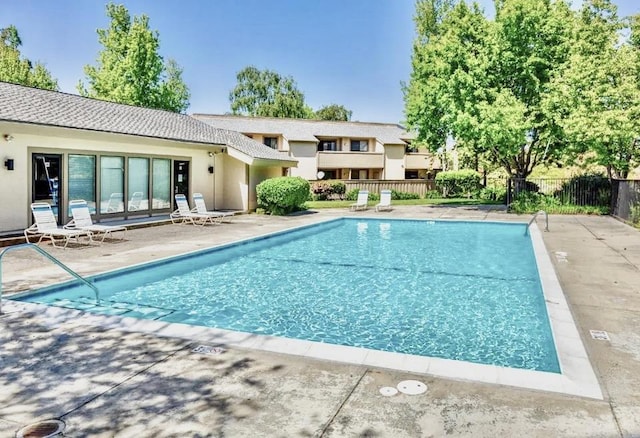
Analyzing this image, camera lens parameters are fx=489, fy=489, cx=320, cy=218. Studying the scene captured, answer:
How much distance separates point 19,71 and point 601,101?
1742 inches

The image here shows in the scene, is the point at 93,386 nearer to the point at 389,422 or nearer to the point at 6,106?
the point at 389,422

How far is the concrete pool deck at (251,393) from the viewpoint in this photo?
3738 mm

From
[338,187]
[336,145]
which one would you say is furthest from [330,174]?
[338,187]

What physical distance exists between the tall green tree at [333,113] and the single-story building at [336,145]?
917 inches

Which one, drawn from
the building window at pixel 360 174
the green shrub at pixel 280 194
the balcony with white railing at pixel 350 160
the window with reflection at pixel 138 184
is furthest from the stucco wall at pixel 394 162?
the window with reflection at pixel 138 184

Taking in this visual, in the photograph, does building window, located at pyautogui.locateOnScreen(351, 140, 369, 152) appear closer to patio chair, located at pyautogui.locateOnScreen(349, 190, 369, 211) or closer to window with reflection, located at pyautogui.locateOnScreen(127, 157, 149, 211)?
patio chair, located at pyautogui.locateOnScreen(349, 190, 369, 211)

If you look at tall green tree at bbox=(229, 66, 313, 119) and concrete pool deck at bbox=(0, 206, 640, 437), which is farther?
tall green tree at bbox=(229, 66, 313, 119)

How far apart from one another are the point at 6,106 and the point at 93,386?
42.2 feet

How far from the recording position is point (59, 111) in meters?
16.1

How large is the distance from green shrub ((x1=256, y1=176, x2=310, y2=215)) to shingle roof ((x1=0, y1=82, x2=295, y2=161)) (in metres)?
1.58

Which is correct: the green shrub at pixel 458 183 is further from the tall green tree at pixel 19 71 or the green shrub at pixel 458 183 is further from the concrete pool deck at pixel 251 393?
the tall green tree at pixel 19 71

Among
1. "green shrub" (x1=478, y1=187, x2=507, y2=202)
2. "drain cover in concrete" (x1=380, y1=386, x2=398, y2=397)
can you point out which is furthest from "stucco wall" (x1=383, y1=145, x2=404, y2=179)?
"drain cover in concrete" (x1=380, y1=386, x2=398, y2=397)

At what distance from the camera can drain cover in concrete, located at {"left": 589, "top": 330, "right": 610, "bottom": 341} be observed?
5945mm

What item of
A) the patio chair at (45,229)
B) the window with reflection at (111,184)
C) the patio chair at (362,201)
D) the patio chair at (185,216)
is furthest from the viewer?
the patio chair at (362,201)
